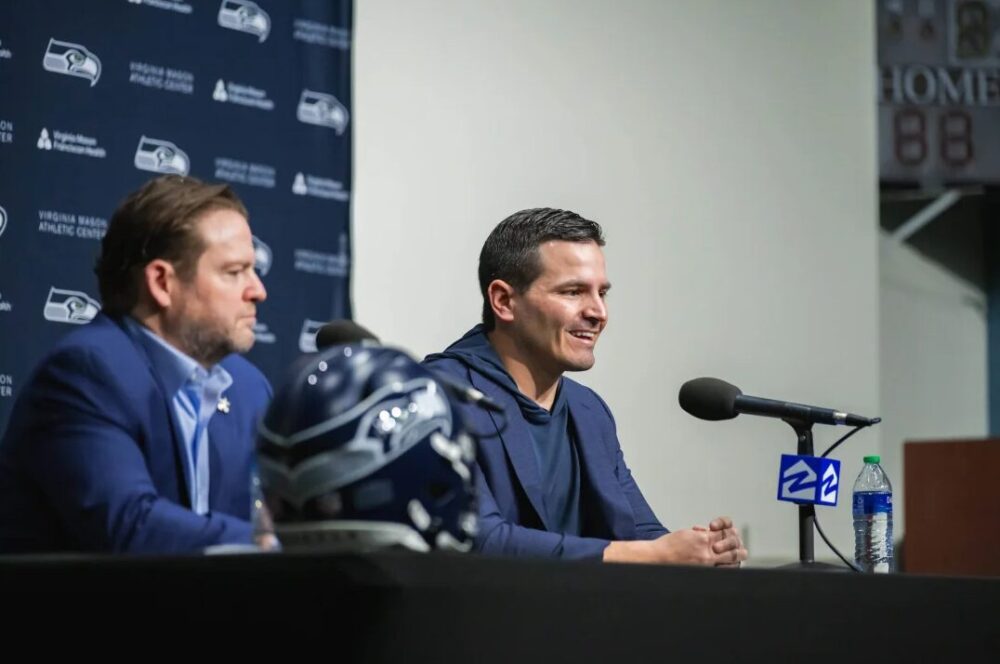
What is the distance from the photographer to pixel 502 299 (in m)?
2.82

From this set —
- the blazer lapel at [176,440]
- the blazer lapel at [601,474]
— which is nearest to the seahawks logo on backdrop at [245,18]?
the blazer lapel at [601,474]

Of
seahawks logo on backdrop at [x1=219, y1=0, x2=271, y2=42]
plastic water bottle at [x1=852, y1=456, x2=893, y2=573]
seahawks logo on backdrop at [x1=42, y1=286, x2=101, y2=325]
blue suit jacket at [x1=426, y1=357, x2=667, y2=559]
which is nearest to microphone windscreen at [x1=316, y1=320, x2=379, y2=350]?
blue suit jacket at [x1=426, y1=357, x2=667, y2=559]

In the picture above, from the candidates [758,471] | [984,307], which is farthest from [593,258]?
[984,307]

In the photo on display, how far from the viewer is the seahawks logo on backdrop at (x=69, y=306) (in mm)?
3609

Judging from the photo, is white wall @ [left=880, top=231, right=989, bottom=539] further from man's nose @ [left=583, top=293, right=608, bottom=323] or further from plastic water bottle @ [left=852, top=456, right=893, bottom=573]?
man's nose @ [left=583, top=293, right=608, bottom=323]

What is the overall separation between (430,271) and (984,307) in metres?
3.36

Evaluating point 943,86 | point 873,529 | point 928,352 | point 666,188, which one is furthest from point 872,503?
point 928,352

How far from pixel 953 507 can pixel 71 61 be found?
135 inches

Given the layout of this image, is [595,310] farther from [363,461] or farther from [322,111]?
[322,111]

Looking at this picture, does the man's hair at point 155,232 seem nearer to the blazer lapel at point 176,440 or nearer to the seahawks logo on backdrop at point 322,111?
the blazer lapel at point 176,440

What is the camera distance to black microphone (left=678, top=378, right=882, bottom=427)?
238 centimetres

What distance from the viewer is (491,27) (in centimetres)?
479

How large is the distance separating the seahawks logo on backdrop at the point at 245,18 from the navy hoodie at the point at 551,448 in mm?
1707

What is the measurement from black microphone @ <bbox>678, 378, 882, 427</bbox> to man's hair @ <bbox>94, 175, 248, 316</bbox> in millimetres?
896
